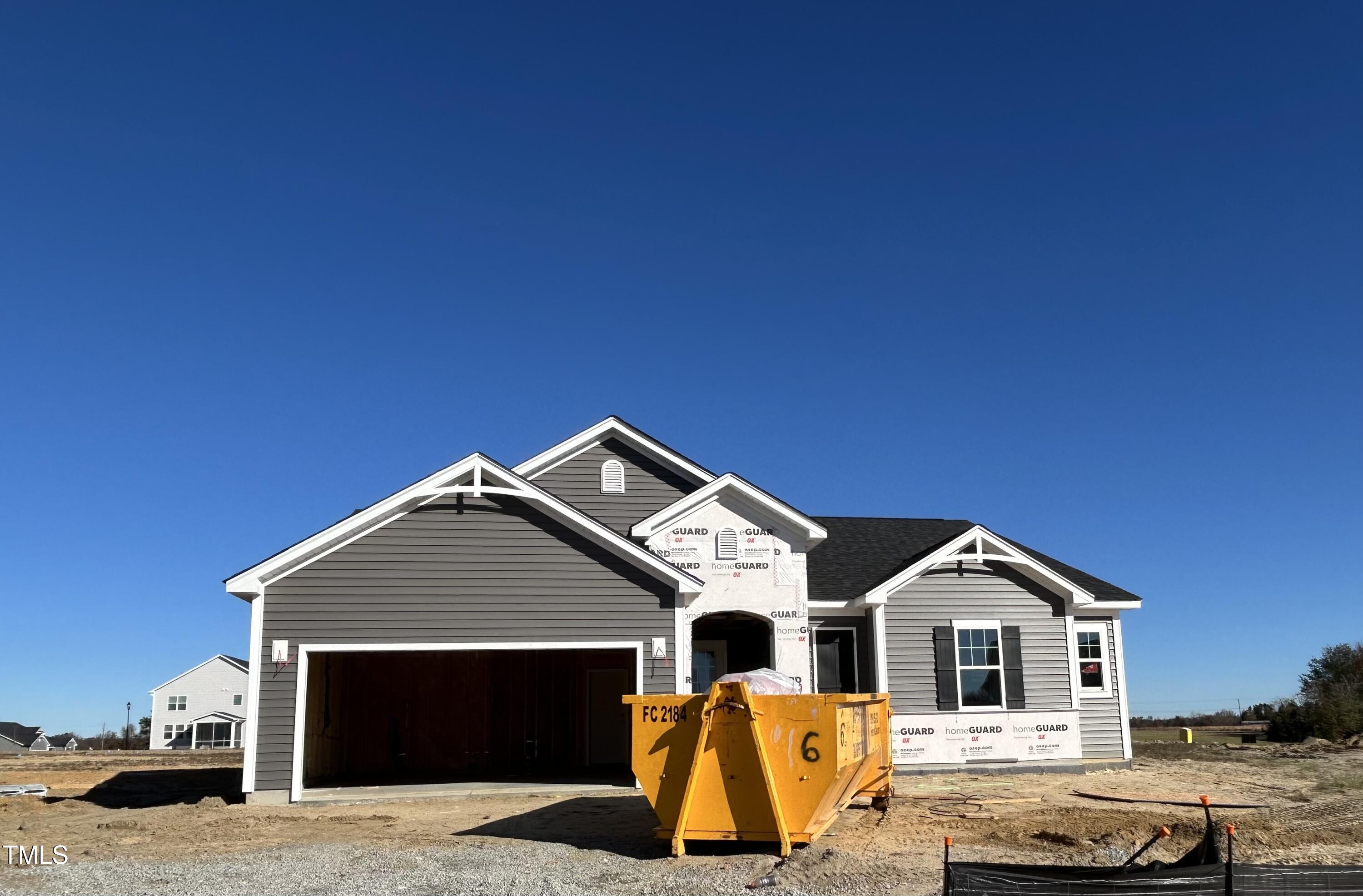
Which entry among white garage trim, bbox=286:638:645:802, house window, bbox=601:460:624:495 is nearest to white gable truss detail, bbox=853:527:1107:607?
white garage trim, bbox=286:638:645:802

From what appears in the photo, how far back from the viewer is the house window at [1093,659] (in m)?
22.1

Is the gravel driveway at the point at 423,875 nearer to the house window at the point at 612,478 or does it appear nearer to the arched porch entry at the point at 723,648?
the arched porch entry at the point at 723,648

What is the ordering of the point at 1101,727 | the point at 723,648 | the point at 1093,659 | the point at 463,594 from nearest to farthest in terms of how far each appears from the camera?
the point at 463,594, the point at 1101,727, the point at 1093,659, the point at 723,648

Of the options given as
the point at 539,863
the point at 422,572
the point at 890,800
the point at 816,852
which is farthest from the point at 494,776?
the point at 816,852

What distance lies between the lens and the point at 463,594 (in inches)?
690

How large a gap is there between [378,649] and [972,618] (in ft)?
36.2

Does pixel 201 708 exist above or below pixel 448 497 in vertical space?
below

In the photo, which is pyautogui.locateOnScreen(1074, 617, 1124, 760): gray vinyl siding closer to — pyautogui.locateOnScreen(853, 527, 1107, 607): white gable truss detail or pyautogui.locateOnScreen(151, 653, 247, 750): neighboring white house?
pyautogui.locateOnScreen(853, 527, 1107, 607): white gable truss detail

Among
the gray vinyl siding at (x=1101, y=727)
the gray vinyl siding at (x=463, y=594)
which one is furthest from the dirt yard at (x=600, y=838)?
the gray vinyl siding at (x=463, y=594)

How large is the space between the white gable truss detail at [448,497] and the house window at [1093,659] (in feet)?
29.6

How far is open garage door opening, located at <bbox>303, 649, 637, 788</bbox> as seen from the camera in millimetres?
22188

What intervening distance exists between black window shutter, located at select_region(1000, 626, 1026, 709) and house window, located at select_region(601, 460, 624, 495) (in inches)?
317

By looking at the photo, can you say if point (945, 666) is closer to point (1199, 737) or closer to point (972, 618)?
point (972, 618)

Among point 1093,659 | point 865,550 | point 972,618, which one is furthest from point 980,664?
point 865,550
